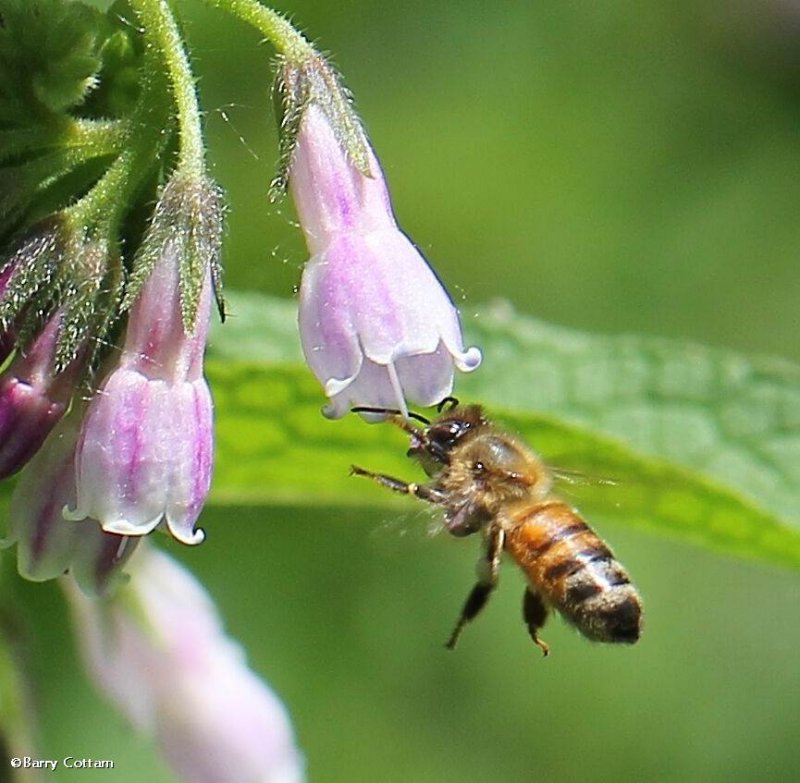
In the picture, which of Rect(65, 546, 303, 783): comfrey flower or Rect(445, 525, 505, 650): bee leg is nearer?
Rect(445, 525, 505, 650): bee leg

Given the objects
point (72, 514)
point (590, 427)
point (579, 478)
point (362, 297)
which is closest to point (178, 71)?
point (362, 297)

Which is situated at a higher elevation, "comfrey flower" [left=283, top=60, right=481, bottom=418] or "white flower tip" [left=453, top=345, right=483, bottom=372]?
"comfrey flower" [left=283, top=60, right=481, bottom=418]

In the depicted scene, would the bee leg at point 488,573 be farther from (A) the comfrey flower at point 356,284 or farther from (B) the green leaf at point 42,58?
(B) the green leaf at point 42,58

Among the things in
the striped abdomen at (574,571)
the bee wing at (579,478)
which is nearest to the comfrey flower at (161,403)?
the striped abdomen at (574,571)

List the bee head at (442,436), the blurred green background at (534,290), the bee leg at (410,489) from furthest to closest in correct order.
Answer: the blurred green background at (534,290) → the bee head at (442,436) → the bee leg at (410,489)

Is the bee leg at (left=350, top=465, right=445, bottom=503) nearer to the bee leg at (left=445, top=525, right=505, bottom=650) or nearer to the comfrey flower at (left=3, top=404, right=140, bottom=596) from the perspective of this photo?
the bee leg at (left=445, top=525, right=505, bottom=650)

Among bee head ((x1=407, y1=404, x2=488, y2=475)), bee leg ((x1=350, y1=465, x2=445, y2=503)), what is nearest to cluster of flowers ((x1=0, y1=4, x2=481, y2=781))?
bee leg ((x1=350, y1=465, x2=445, y2=503))
